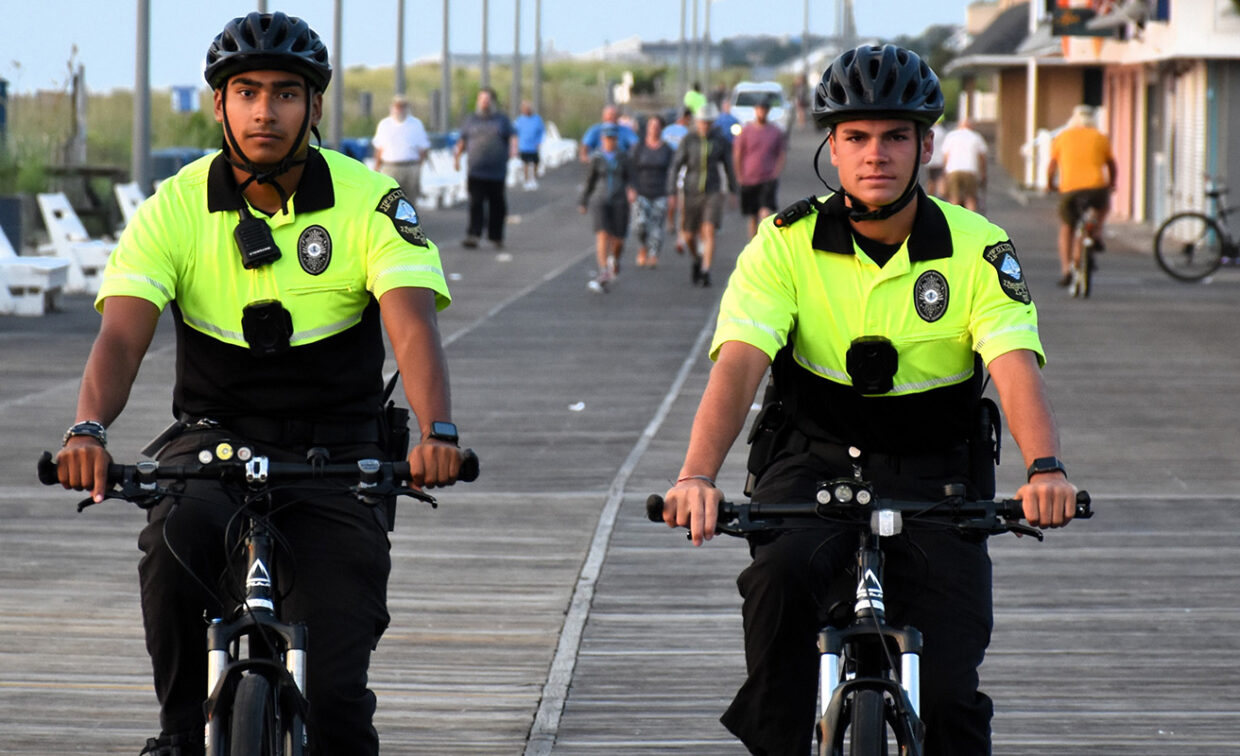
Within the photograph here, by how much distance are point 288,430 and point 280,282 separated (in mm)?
300

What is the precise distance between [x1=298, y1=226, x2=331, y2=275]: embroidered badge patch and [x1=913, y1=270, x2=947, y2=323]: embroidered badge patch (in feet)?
3.91

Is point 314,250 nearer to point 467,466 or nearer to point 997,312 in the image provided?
point 467,466

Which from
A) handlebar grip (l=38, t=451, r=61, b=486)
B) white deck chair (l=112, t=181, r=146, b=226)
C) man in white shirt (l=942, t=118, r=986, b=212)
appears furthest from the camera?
man in white shirt (l=942, t=118, r=986, b=212)

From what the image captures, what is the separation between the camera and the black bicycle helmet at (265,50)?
4336 mm

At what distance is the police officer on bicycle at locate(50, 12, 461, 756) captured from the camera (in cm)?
415

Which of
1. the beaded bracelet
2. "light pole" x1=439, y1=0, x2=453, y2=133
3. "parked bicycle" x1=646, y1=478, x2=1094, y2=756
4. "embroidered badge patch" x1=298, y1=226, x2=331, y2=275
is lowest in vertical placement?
"parked bicycle" x1=646, y1=478, x2=1094, y2=756

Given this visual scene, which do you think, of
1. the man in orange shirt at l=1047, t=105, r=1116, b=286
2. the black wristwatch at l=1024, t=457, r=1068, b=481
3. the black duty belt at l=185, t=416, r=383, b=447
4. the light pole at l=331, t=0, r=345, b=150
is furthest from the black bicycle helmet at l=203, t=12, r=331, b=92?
the light pole at l=331, t=0, r=345, b=150

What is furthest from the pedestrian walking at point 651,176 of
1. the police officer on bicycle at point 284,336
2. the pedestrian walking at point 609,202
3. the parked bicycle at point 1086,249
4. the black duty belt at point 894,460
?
the black duty belt at point 894,460

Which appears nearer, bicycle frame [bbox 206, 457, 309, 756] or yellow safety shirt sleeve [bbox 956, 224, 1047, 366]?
bicycle frame [bbox 206, 457, 309, 756]

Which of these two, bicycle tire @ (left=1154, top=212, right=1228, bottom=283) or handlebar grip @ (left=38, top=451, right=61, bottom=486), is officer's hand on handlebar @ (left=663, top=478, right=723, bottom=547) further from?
bicycle tire @ (left=1154, top=212, right=1228, bottom=283)

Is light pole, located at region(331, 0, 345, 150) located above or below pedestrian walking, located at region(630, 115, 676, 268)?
above

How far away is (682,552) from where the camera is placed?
9.04m

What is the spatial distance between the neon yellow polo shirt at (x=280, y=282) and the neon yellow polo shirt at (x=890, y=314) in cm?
73

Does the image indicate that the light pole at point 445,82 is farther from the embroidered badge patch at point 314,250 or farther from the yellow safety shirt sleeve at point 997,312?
the yellow safety shirt sleeve at point 997,312
